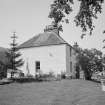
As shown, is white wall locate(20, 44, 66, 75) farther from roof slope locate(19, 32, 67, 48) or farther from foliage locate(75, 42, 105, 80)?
foliage locate(75, 42, 105, 80)

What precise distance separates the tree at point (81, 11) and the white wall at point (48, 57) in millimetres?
19306

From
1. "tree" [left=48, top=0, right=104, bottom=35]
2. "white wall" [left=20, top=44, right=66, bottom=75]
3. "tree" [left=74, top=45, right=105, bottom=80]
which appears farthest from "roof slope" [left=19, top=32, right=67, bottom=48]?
"tree" [left=48, top=0, right=104, bottom=35]

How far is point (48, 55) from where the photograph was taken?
30.4 m

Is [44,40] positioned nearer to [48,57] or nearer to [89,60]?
[48,57]

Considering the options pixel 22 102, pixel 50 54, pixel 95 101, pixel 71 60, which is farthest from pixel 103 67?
pixel 22 102

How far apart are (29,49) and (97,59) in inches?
510

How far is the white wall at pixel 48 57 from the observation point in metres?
29.3

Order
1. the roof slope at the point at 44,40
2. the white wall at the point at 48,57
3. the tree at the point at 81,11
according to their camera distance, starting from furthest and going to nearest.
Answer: the roof slope at the point at 44,40 → the white wall at the point at 48,57 → the tree at the point at 81,11

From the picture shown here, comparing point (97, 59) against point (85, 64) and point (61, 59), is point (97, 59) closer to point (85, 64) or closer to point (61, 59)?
point (85, 64)

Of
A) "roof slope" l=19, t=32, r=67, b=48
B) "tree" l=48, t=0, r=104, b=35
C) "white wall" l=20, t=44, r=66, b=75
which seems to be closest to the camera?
"tree" l=48, t=0, r=104, b=35

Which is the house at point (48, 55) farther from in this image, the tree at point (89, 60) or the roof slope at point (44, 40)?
the tree at point (89, 60)

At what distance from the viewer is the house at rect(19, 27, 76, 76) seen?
29.4 metres

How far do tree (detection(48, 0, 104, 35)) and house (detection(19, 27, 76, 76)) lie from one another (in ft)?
63.2

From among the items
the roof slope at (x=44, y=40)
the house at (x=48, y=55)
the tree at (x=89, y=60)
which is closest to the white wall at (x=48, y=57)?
the house at (x=48, y=55)
